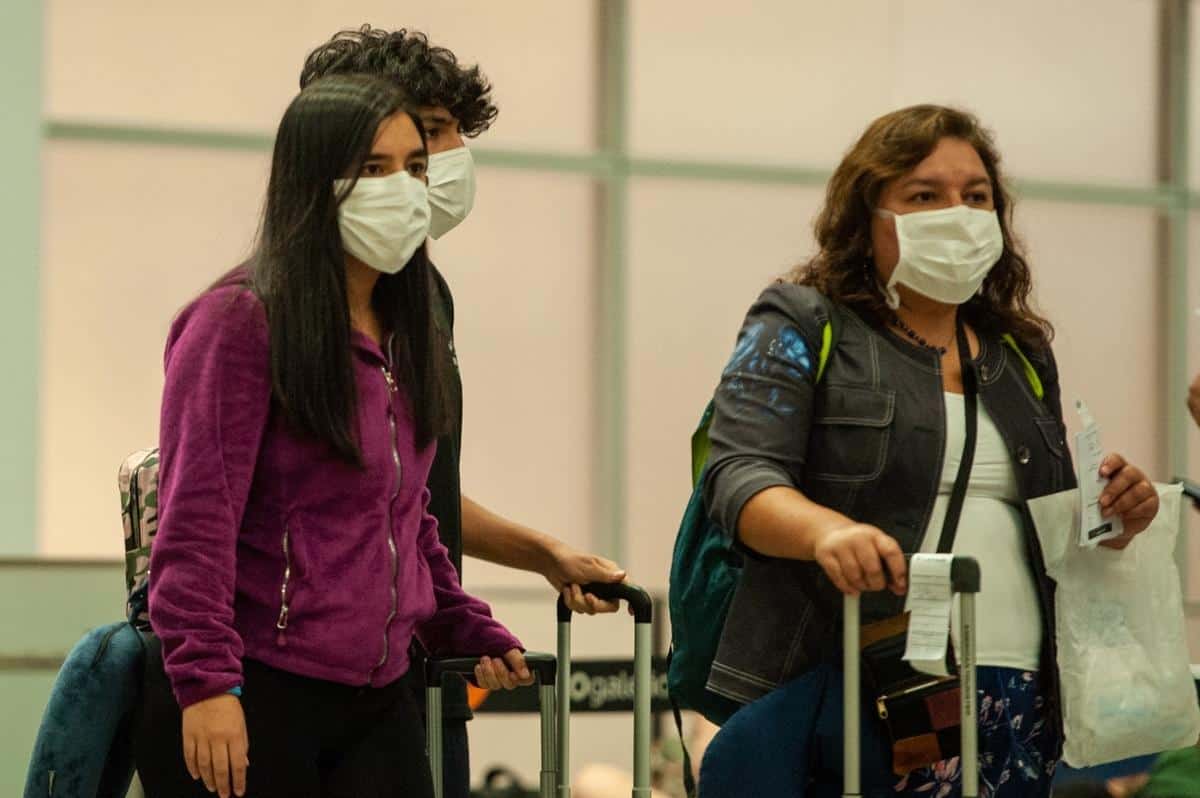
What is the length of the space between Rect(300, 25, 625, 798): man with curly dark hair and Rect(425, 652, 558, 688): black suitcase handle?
34 mm

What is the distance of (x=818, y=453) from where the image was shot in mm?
2984

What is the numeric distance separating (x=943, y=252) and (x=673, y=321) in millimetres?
5034

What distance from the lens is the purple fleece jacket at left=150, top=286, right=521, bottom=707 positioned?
97.0 inches

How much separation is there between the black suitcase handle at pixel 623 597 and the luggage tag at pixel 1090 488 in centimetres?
70

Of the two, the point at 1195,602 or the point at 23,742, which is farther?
the point at 1195,602

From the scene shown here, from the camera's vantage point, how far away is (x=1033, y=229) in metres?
8.86

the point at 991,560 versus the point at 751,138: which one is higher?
the point at 751,138

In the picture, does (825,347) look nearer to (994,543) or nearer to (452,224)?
(994,543)

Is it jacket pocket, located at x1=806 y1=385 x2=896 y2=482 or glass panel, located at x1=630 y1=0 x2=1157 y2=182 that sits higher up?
glass panel, located at x1=630 y1=0 x2=1157 y2=182

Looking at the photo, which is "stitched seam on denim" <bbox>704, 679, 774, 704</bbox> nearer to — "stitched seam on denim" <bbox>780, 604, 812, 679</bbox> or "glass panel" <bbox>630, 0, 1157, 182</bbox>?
"stitched seam on denim" <bbox>780, 604, 812, 679</bbox>

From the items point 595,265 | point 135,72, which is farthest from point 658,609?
point 135,72

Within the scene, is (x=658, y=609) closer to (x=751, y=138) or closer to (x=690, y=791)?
(x=751, y=138)

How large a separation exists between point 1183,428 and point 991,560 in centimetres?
647

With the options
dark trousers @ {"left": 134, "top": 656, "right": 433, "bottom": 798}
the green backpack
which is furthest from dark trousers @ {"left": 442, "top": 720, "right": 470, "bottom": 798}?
dark trousers @ {"left": 134, "top": 656, "right": 433, "bottom": 798}
